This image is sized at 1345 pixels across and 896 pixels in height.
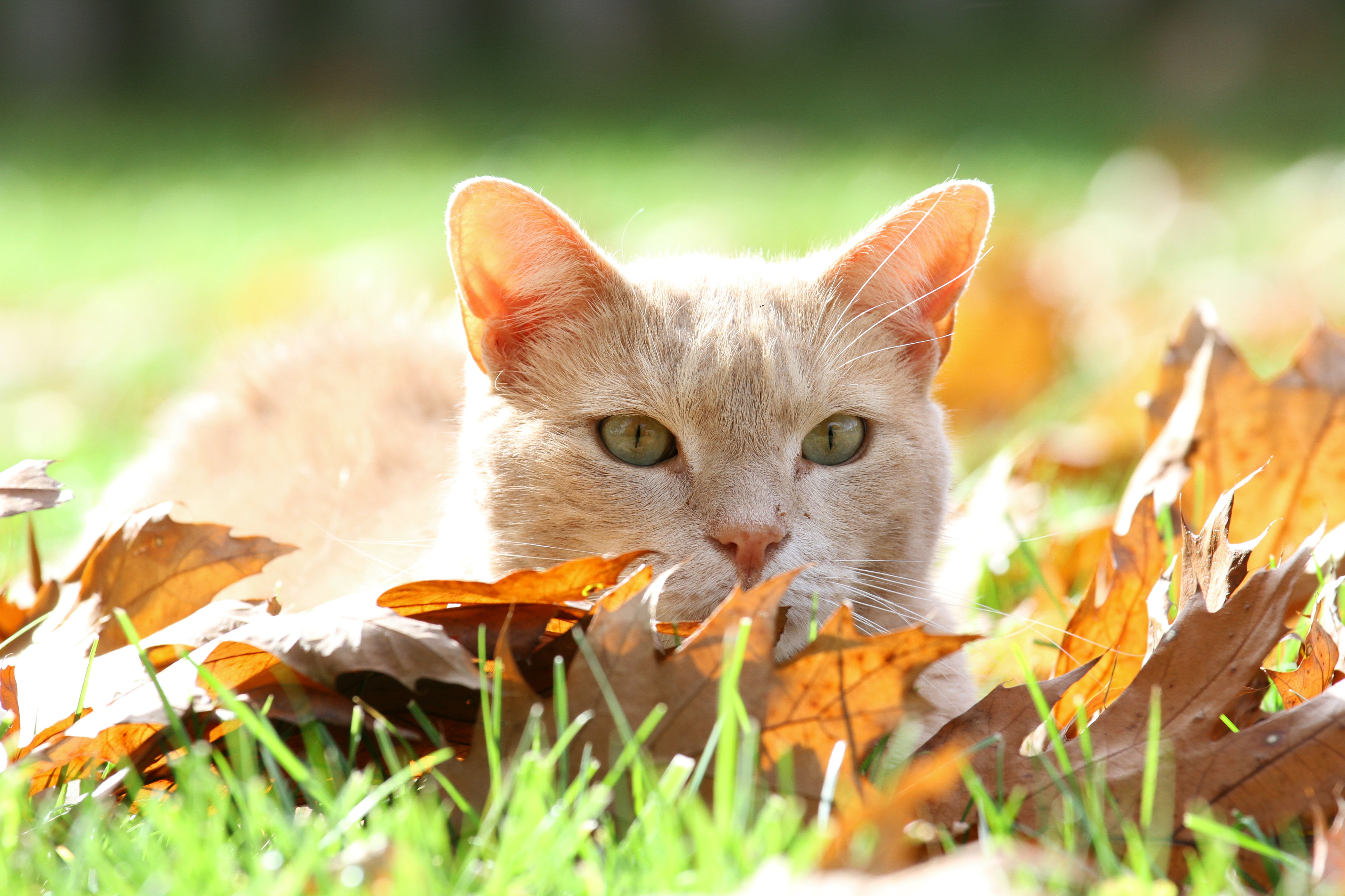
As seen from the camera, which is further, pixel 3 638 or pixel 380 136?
pixel 380 136

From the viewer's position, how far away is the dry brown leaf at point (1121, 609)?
151cm

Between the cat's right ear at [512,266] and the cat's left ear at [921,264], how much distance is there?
351mm

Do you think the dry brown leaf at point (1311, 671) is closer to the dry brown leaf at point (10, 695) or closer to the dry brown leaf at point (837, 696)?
the dry brown leaf at point (837, 696)

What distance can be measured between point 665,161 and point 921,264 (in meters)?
5.75

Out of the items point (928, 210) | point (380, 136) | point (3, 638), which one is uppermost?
point (380, 136)

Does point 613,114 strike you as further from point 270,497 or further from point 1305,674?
point 1305,674

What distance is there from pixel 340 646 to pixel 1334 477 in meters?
1.47

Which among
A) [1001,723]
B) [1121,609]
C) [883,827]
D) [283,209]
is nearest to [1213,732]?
[1001,723]

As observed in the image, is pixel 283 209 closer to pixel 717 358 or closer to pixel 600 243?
pixel 600 243

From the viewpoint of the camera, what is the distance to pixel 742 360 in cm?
158

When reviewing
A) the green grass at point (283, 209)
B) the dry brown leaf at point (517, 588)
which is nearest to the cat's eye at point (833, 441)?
the dry brown leaf at point (517, 588)

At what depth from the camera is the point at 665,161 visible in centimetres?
733

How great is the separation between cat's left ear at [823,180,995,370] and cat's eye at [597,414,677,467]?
1.10 feet

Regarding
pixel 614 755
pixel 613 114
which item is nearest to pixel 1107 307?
pixel 614 755
